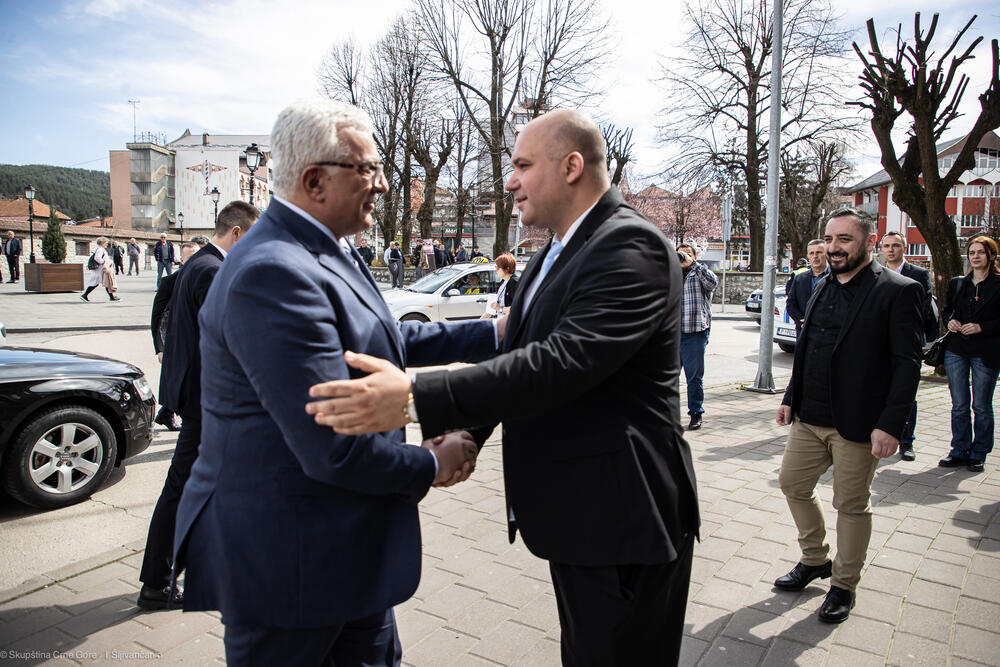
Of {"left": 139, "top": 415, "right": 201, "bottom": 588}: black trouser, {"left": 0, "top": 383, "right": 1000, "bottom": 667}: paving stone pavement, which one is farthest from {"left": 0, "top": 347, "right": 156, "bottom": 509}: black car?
{"left": 139, "top": 415, "right": 201, "bottom": 588}: black trouser

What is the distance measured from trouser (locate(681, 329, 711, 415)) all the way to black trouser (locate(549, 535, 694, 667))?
567cm

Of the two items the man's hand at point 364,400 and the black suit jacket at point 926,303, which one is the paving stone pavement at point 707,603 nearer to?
the black suit jacket at point 926,303

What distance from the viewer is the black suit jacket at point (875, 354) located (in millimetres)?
3342

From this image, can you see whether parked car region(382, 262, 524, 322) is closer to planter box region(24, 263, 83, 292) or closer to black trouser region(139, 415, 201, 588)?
black trouser region(139, 415, 201, 588)

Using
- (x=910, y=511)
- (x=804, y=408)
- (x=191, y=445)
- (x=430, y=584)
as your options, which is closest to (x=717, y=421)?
(x=910, y=511)

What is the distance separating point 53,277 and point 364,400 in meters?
28.0

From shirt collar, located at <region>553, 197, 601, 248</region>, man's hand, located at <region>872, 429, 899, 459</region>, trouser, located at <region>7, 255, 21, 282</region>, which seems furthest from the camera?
trouser, located at <region>7, 255, 21, 282</region>

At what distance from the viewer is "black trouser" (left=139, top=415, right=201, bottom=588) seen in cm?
340

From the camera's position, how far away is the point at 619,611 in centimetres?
177

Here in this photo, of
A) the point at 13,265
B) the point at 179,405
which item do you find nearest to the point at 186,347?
the point at 179,405

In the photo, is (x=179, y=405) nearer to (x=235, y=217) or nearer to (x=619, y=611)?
(x=235, y=217)

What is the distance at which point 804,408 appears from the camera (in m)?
3.71

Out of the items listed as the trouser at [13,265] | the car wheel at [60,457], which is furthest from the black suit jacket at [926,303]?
the trouser at [13,265]

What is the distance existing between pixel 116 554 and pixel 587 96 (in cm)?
2516
